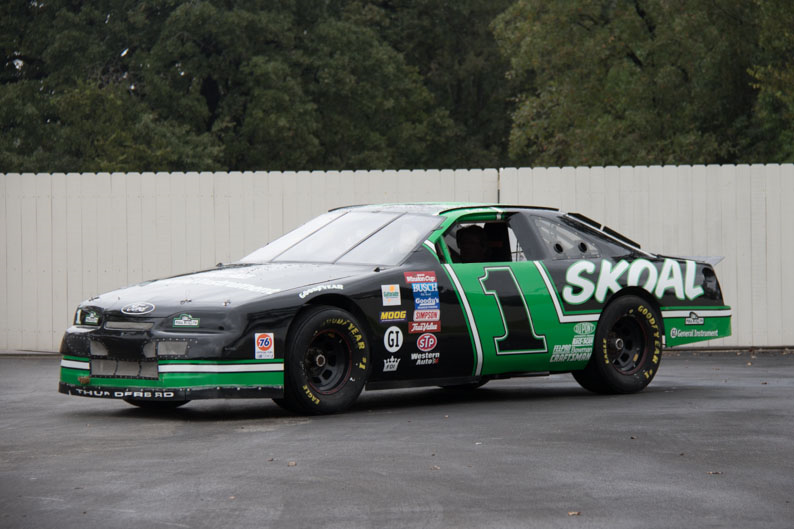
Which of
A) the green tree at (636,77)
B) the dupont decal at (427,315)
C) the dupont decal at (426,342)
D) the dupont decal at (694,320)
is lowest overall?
the dupont decal at (426,342)

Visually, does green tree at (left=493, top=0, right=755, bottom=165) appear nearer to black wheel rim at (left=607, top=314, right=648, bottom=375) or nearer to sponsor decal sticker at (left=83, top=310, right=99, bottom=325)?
black wheel rim at (left=607, top=314, right=648, bottom=375)

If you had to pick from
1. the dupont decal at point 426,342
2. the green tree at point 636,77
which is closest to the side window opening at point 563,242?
the dupont decal at point 426,342

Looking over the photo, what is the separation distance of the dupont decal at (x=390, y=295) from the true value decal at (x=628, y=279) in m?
1.57

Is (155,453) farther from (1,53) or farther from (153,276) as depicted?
(1,53)

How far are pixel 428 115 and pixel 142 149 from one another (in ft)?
53.3

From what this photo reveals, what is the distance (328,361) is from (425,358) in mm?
759

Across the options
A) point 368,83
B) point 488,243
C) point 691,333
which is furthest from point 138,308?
point 368,83

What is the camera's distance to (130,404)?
32.8 ft

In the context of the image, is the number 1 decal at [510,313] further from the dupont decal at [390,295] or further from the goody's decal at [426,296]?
the dupont decal at [390,295]

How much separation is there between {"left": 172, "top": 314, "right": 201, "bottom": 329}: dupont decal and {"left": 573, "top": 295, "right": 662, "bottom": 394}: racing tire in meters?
3.38

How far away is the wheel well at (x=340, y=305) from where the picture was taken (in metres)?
9.00

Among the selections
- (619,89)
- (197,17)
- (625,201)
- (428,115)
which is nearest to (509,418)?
(625,201)

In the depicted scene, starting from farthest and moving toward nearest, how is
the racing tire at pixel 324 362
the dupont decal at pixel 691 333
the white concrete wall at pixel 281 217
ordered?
the white concrete wall at pixel 281 217 < the dupont decal at pixel 691 333 < the racing tire at pixel 324 362

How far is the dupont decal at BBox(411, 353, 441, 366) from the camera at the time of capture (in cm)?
944
